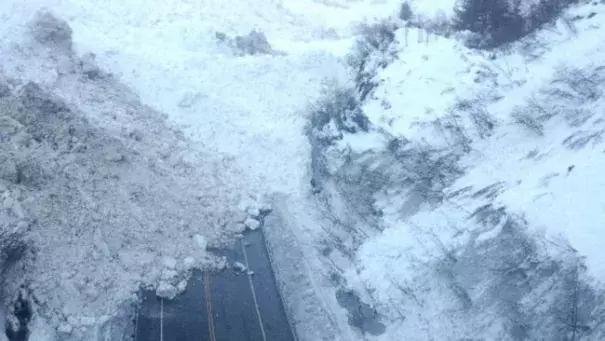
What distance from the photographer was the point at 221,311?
18344 mm

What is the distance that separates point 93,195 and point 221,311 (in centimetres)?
620

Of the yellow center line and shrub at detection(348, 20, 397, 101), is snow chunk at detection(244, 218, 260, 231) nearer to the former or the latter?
the yellow center line

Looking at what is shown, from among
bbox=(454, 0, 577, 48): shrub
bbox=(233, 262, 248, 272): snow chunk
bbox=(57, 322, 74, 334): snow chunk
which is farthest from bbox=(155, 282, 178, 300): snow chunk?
bbox=(454, 0, 577, 48): shrub

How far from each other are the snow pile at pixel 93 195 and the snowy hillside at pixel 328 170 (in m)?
0.07

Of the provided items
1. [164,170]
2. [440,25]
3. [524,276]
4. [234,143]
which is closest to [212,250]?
[164,170]

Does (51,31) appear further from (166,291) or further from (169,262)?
(166,291)

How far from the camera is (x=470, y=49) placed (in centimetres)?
2269

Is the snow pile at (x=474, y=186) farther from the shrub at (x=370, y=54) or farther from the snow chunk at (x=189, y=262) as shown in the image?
the snow chunk at (x=189, y=262)

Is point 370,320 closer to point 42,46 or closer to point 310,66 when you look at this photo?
point 310,66

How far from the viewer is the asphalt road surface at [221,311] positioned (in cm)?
1747

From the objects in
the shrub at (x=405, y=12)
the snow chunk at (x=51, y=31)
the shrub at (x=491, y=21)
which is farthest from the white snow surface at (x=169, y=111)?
the shrub at (x=491, y=21)

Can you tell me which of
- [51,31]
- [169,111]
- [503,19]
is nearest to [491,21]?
[503,19]

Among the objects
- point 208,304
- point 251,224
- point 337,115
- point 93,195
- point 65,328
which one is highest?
point 337,115

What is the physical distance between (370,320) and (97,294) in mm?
8591
